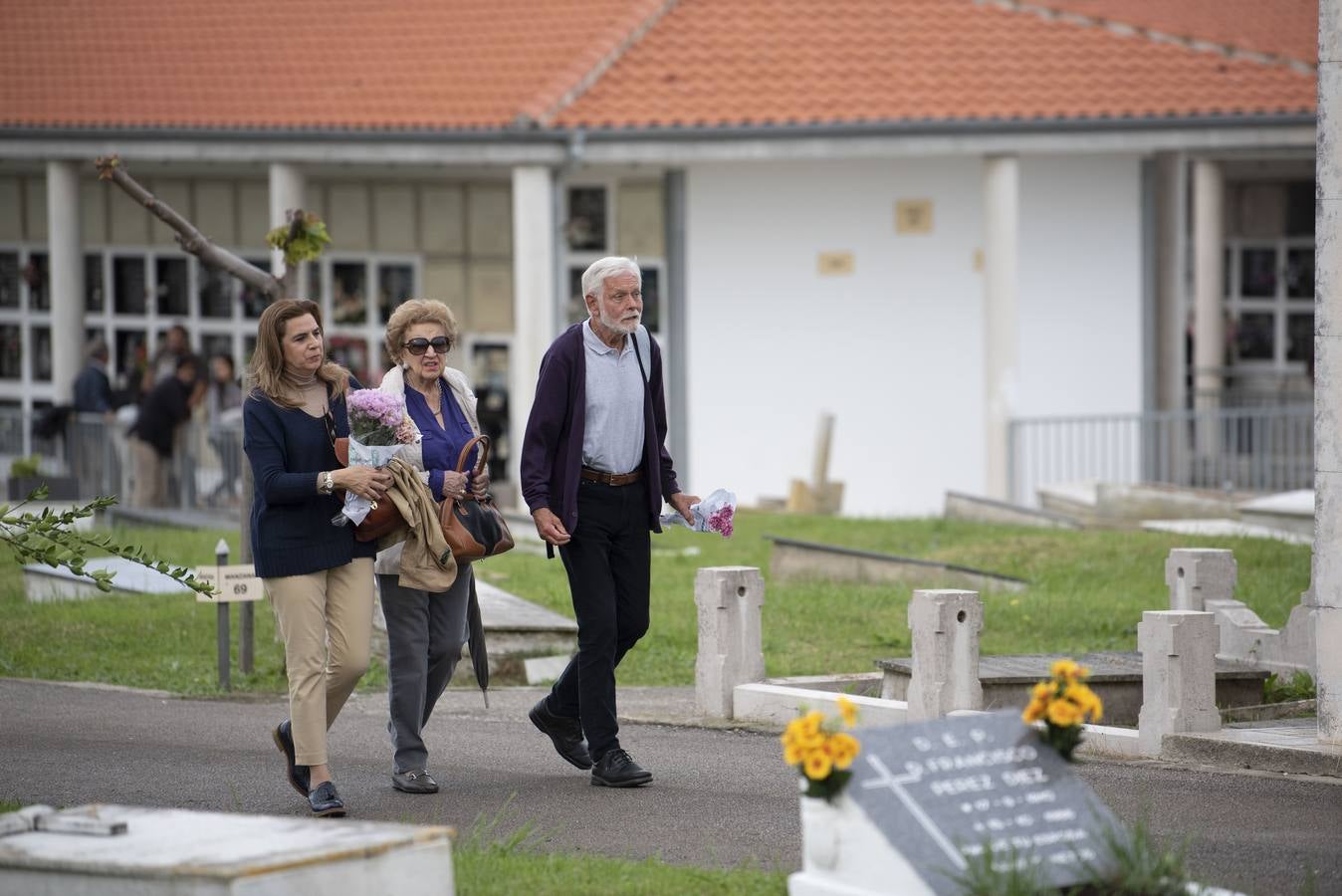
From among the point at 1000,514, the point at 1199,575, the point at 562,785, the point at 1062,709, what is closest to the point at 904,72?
the point at 1000,514

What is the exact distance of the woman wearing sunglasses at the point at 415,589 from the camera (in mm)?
8297

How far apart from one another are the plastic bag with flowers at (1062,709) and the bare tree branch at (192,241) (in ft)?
22.4

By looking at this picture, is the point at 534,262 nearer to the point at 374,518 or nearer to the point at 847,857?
the point at 374,518

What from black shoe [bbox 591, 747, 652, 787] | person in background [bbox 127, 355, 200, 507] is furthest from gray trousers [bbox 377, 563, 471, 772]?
person in background [bbox 127, 355, 200, 507]

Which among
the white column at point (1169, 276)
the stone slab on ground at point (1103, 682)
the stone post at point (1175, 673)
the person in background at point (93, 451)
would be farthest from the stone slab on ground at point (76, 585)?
the white column at point (1169, 276)

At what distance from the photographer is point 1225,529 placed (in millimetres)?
18031

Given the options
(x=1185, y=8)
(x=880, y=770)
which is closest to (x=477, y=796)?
(x=880, y=770)

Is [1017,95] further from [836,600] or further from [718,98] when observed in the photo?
[836,600]

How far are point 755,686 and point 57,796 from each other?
3532 millimetres

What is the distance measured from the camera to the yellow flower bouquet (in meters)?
5.53

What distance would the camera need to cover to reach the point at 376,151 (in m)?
22.8

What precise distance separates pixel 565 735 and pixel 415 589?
937 millimetres

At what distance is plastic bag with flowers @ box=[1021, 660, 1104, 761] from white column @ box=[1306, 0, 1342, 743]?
3.17 m

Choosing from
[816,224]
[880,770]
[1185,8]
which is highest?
[1185,8]
